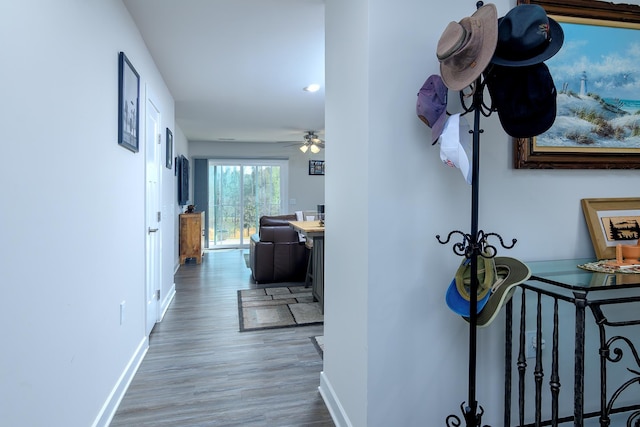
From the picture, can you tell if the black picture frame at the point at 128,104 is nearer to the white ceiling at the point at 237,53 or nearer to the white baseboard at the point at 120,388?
the white ceiling at the point at 237,53

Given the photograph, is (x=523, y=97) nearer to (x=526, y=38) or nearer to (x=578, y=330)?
(x=526, y=38)

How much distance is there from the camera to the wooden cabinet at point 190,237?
6.48 metres

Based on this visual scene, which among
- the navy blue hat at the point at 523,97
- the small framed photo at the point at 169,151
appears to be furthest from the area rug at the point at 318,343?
the small framed photo at the point at 169,151

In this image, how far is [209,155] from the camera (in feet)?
27.1

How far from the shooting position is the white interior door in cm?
303

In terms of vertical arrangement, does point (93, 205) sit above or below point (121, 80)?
below

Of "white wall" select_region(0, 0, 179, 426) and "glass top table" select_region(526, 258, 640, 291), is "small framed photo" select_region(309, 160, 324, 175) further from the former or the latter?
"glass top table" select_region(526, 258, 640, 291)

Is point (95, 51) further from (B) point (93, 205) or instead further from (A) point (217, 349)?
(A) point (217, 349)

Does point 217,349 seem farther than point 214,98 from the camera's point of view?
No

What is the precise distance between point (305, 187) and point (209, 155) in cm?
231

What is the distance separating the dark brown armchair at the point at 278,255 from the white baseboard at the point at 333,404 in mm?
2830

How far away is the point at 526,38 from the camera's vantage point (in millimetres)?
1166

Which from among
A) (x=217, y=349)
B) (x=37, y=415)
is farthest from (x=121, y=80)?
(x=217, y=349)

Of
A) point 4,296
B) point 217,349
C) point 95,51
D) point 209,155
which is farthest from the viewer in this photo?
point 209,155
